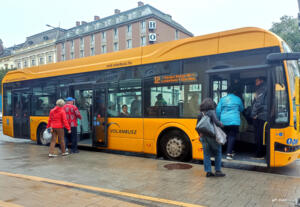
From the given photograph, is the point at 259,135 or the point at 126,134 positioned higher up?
the point at 259,135

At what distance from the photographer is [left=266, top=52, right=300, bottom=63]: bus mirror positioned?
5062 mm

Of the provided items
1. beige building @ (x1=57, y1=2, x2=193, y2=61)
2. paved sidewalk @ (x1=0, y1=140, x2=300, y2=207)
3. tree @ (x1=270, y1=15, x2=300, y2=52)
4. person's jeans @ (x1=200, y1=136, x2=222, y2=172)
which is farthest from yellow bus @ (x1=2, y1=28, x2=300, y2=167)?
beige building @ (x1=57, y1=2, x2=193, y2=61)

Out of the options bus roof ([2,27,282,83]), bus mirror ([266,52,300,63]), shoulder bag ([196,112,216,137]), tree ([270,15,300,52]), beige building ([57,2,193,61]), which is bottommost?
shoulder bag ([196,112,216,137])

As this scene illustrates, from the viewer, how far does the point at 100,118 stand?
824 centimetres

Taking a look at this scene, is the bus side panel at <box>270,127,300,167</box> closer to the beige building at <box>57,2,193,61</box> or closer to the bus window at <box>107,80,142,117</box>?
the bus window at <box>107,80,142,117</box>

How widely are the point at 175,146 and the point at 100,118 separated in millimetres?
2746

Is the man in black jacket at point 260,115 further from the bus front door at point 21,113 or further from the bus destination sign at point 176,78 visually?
the bus front door at point 21,113

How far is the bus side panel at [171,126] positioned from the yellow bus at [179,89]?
2 centimetres

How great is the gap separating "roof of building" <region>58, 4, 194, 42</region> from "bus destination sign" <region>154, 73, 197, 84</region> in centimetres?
4446

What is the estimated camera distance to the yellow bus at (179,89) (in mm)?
5336

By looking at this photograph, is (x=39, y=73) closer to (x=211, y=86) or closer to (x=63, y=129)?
(x=63, y=129)

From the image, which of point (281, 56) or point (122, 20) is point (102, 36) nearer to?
point (122, 20)

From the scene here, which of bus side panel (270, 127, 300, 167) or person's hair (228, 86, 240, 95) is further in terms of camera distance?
person's hair (228, 86, 240, 95)

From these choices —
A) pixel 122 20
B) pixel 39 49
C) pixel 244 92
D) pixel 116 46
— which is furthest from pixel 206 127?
pixel 39 49
